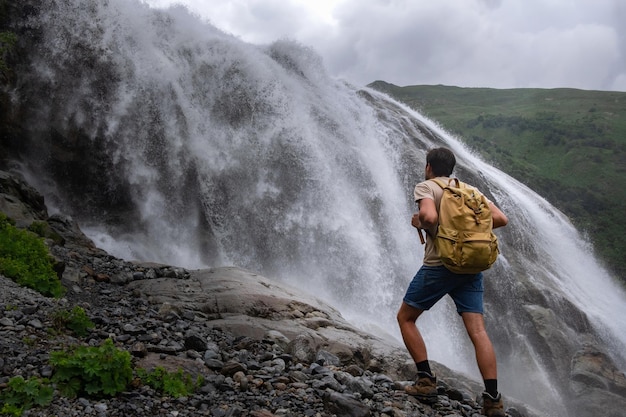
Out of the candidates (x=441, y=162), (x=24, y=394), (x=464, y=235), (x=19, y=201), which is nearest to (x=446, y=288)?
(x=464, y=235)

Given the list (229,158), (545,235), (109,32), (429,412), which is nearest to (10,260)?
(429,412)

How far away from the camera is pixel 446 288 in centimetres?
484

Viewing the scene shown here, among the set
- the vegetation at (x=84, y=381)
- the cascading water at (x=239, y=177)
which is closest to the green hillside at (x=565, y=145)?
the cascading water at (x=239, y=177)

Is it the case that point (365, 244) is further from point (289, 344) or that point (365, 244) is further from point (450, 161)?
point (450, 161)

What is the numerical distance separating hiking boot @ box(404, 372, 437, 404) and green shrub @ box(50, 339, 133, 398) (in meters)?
2.59

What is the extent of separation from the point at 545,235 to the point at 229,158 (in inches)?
590

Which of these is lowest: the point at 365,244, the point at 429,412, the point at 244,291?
the point at 429,412

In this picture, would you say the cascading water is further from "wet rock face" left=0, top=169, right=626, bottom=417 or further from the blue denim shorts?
the blue denim shorts

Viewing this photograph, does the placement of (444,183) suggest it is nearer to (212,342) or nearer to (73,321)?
(212,342)

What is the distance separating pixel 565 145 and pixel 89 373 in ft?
279

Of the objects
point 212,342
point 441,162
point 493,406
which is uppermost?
point 441,162

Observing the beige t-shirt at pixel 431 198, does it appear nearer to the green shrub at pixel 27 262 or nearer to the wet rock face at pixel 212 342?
the wet rock face at pixel 212 342

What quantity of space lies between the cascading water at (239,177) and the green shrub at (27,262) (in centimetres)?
560

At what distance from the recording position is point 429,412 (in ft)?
15.6
